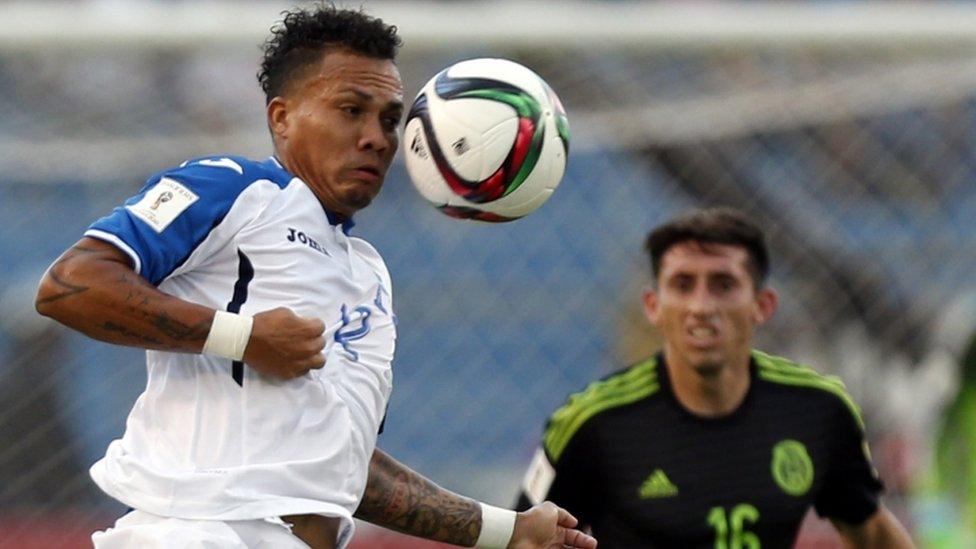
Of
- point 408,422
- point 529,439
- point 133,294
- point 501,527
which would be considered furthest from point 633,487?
point 529,439

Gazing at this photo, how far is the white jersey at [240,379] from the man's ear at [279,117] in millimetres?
149

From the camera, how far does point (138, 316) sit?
133 inches

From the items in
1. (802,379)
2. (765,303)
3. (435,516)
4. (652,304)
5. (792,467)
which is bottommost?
(435,516)

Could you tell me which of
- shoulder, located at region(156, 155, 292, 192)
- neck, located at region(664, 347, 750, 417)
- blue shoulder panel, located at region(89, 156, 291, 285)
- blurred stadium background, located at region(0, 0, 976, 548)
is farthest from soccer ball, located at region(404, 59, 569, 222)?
blurred stadium background, located at region(0, 0, 976, 548)

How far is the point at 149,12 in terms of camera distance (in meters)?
6.80

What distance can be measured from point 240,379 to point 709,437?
2.44m

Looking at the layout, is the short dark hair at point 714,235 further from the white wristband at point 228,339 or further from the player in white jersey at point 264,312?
the white wristband at point 228,339

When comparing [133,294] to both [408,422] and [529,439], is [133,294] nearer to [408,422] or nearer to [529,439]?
[408,422]

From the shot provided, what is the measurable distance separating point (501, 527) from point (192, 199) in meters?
1.19

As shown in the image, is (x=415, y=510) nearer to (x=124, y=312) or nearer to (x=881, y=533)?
(x=124, y=312)

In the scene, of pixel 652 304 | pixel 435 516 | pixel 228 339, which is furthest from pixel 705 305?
pixel 228 339

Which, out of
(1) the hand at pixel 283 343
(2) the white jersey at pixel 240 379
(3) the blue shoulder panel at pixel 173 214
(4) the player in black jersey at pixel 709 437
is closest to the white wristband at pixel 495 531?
(2) the white jersey at pixel 240 379

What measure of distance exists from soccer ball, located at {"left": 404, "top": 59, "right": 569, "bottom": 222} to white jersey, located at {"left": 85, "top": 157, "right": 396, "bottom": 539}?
0.34 meters

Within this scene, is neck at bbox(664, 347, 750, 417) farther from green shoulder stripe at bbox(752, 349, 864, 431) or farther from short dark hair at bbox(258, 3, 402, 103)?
short dark hair at bbox(258, 3, 402, 103)
